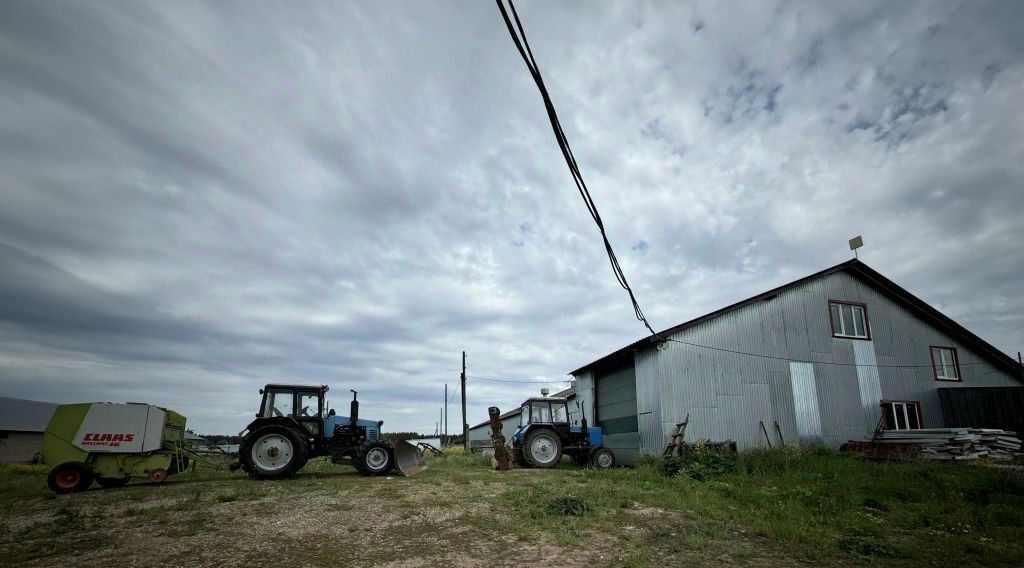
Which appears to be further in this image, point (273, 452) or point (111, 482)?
point (273, 452)

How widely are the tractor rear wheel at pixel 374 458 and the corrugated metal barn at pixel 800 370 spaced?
807 centimetres

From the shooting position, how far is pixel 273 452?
42.1 feet

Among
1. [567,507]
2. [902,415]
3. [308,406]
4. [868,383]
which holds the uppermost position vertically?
[868,383]

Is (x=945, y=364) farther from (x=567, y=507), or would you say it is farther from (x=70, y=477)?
(x=70, y=477)

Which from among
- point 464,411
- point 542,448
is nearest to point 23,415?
point 464,411

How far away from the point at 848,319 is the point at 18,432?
43850mm

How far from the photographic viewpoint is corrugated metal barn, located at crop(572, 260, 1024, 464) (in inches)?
663

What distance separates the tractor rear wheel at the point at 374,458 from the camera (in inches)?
535

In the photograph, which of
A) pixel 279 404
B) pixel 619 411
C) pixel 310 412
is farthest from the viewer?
pixel 619 411

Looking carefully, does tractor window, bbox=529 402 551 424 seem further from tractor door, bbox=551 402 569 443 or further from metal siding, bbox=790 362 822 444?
metal siding, bbox=790 362 822 444

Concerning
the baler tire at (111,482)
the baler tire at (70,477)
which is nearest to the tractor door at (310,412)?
the baler tire at (111,482)

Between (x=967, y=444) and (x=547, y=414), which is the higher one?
(x=547, y=414)

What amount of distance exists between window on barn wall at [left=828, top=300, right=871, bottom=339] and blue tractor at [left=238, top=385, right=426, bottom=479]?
15.5 metres

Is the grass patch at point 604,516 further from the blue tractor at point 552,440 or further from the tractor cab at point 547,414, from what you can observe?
the tractor cab at point 547,414
